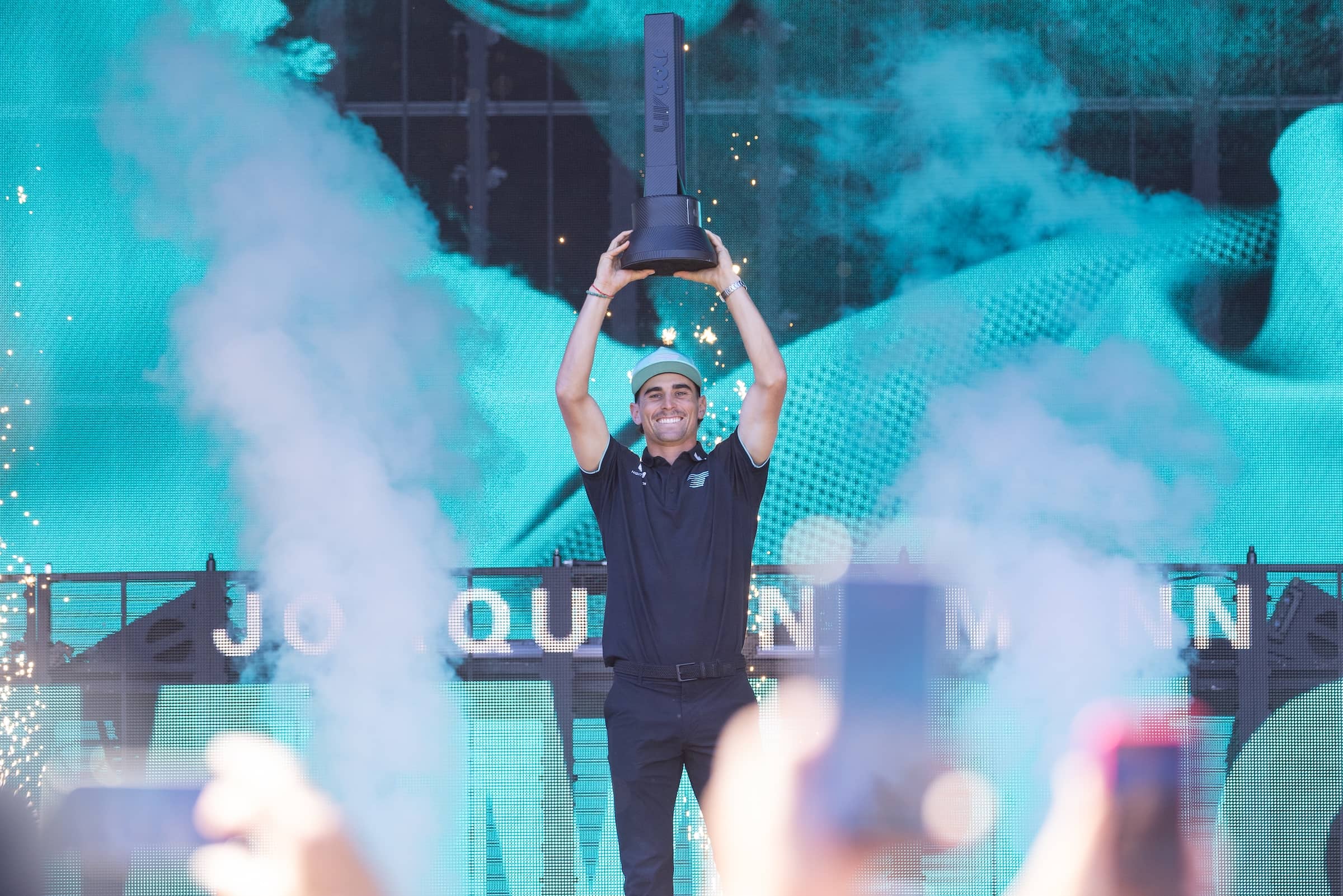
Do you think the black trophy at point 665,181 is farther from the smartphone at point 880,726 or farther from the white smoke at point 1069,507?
the white smoke at point 1069,507

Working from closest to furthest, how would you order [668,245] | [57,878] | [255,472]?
[668,245]
[57,878]
[255,472]

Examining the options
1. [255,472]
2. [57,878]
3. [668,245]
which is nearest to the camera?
[668,245]

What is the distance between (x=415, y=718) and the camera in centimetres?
397

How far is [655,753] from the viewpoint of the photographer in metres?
2.23

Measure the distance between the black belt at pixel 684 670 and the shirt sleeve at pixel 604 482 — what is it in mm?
282

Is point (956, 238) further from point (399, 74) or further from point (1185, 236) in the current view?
point (399, 74)

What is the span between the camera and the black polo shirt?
2242mm

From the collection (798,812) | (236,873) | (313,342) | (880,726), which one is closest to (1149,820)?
(880,726)

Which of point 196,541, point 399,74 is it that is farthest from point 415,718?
point 399,74

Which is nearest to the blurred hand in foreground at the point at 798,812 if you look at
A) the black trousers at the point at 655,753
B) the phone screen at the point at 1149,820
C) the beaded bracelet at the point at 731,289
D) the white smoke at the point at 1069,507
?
the white smoke at the point at 1069,507

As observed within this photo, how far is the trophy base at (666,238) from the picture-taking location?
2.23m

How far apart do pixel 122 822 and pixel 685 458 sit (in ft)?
8.07

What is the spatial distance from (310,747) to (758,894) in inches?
79.6

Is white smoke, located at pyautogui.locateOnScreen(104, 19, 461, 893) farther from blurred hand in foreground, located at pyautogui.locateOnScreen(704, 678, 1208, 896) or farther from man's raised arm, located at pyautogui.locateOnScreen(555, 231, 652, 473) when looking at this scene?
man's raised arm, located at pyautogui.locateOnScreen(555, 231, 652, 473)
